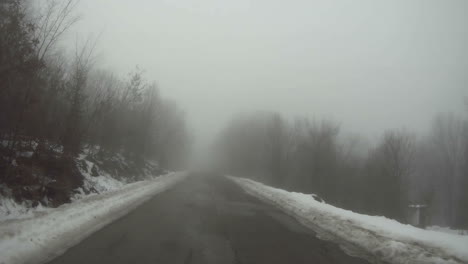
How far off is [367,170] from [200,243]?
49.4 metres


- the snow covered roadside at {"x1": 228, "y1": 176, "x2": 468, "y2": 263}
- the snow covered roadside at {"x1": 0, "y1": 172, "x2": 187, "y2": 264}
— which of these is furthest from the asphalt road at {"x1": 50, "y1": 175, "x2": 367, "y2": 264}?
the snow covered roadside at {"x1": 228, "y1": 176, "x2": 468, "y2": 263}

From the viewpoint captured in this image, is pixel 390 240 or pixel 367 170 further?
pixel 367 170

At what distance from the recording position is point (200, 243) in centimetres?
661

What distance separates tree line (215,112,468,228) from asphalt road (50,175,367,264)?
3839cm

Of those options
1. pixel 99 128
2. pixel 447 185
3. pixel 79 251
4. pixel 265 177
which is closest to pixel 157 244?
pixel 79 251

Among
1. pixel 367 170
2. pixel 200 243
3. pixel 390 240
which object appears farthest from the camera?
pixel 367 170

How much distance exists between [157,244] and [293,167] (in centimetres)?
5034

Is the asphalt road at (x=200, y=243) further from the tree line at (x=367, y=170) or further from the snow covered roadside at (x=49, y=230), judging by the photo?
the tree line at (x=367, y=170)

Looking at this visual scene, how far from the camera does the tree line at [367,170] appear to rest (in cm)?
4319

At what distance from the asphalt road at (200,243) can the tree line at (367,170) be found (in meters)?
38.4

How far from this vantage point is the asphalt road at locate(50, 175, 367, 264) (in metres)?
5.39

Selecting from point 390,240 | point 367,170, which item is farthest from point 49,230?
point 367,170

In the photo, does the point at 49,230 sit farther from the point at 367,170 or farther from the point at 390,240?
the point at 367,170

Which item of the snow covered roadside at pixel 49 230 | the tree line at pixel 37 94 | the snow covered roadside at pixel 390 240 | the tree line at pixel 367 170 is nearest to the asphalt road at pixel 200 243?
the snow covered roadside at pixel 49 230
